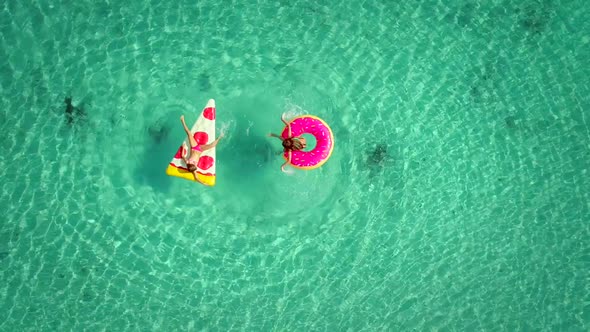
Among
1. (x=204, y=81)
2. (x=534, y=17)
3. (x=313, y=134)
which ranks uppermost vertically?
(x=534, y=17)

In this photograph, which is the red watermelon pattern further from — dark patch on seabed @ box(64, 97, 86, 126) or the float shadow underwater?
dark patch on seabed @ box(64, 97, 86, 126)

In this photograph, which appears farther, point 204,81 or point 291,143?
point 204,81

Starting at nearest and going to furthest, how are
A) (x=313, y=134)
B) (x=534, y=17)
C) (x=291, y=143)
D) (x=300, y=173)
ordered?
1. (x=291, y=143)
2. (x=313, y=134)
3. (x=300, y=173)
4. (x=534, y=17)

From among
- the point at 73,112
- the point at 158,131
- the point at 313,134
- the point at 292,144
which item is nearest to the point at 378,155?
the point at 313,134

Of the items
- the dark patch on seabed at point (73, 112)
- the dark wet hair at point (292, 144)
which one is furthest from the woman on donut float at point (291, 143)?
the dark patch on seabed at point (73, 112)

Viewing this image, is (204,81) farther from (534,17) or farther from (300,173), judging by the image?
(534,17)

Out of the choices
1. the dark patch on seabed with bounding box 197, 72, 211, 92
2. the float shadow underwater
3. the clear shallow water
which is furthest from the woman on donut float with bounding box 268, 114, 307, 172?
the float shadow underwater

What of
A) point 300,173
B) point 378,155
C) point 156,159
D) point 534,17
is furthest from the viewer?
point 534,17

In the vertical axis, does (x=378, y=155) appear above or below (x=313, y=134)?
below

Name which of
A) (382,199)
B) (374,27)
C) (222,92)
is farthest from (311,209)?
(374,27)
